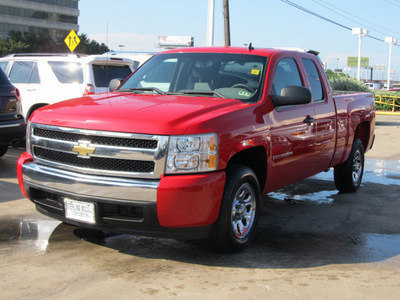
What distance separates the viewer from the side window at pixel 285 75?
5621mm

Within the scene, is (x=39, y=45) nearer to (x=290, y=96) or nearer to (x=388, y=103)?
(x=388, y=103)

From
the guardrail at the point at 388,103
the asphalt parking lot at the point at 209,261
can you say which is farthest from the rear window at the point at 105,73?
the guardrail at the point at 388,103

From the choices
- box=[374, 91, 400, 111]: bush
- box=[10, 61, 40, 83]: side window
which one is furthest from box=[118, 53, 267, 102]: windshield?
box=[374, 91, 400, 111]: bush

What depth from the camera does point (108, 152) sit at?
168 inches

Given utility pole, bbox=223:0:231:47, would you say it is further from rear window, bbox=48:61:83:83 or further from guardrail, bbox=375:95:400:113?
guardrail, bbox=375:95:400:113

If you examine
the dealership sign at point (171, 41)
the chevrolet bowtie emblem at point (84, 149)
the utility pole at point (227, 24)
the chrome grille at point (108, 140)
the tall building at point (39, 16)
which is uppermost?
the tall building at point (39, 16)

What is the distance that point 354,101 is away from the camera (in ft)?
24.2

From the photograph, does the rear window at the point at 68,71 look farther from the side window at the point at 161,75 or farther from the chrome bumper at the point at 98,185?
the chrome bumper at the point at 98,185

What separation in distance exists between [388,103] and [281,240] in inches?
1188

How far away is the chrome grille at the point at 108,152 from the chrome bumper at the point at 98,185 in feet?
0.19

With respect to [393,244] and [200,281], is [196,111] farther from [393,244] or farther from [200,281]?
[393,244]

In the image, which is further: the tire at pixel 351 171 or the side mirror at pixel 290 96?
the tire at pixel 351 171

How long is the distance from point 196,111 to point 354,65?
160m

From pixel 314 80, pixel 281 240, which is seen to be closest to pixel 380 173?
pixel 314 80
